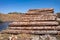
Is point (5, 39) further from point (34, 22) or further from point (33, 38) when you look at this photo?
point (34, 22)

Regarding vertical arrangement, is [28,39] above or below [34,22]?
below

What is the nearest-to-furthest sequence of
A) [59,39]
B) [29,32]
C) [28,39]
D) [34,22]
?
[28,39], [59,39], [29,32], [34,22]

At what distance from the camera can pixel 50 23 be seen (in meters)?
9.64

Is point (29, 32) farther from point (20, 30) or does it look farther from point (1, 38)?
point (1, 38)

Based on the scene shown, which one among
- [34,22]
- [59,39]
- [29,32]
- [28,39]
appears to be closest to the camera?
[28,39]

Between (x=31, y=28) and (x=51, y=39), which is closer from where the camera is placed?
(x=51, y=39)

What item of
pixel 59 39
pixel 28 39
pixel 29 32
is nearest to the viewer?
pixel 28 39

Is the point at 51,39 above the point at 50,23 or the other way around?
the other way around

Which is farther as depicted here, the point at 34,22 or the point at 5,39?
the point at 34,22

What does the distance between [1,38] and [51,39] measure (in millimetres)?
2502

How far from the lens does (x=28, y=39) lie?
8039 mm

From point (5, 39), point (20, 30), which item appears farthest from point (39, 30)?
point (5, 39)

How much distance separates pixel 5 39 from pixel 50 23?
106 inches

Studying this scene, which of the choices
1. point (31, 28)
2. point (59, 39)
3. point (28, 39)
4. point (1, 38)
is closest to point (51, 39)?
point (59, 39)
